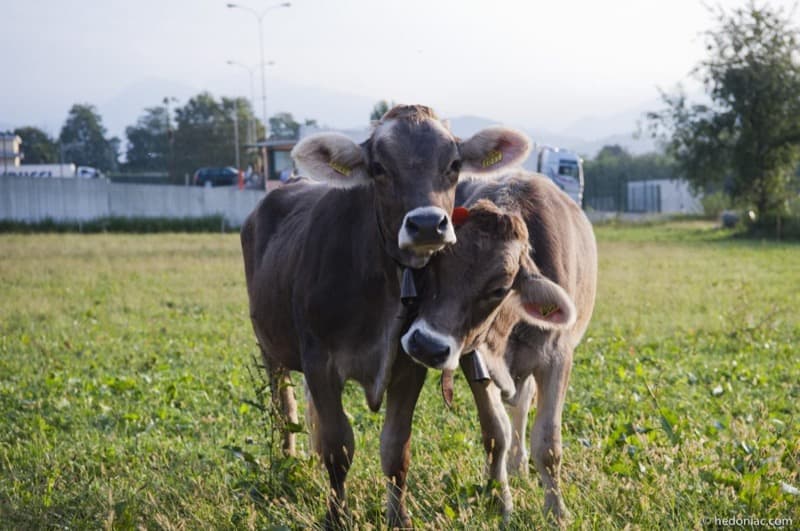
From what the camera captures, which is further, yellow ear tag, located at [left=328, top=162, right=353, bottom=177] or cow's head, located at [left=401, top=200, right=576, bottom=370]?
yellow ear tag, located at [left=328, top=162, right=353, bottom=177]

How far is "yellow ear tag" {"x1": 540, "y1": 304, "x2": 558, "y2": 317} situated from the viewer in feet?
17.6

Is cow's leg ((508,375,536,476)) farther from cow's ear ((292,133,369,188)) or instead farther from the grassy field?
cow's ear ((292,133,369,188))

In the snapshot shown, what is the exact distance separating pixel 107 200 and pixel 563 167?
20.2 metres

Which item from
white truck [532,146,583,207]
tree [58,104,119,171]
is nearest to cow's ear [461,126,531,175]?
white truck [532,146,583,207]

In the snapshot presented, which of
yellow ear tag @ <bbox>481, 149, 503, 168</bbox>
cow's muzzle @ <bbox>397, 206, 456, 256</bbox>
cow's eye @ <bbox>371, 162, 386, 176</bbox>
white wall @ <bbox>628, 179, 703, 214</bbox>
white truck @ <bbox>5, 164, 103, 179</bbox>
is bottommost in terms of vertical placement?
white wall @ <bbox>628, 179, 703, 214</bbox>

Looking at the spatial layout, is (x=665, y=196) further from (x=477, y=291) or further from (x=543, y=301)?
(x=477, y=291)

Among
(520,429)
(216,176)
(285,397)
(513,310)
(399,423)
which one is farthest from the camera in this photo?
(216,176)

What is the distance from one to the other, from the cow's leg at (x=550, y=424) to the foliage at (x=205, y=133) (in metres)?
54.7

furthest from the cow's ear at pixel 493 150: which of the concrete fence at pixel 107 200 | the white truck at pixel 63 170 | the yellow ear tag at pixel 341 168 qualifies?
the white truck at pixel 63 170

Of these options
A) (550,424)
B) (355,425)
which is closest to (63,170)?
(355,425)

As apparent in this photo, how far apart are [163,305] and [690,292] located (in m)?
9.03

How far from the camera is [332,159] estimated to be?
5457mm

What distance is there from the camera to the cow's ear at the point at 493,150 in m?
5.52

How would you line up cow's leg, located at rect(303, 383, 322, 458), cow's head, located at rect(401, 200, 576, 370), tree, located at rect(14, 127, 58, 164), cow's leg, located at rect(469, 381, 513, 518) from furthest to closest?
1. tree, located at rect(14, 127, 58, 164)
2. cow's leg, located at rect(303, 383, 322, 458)
3. cow's leg, located at rect(469, 381, 513, 518)
4. cow's head, located at rect(401, 200, 576, 370)
